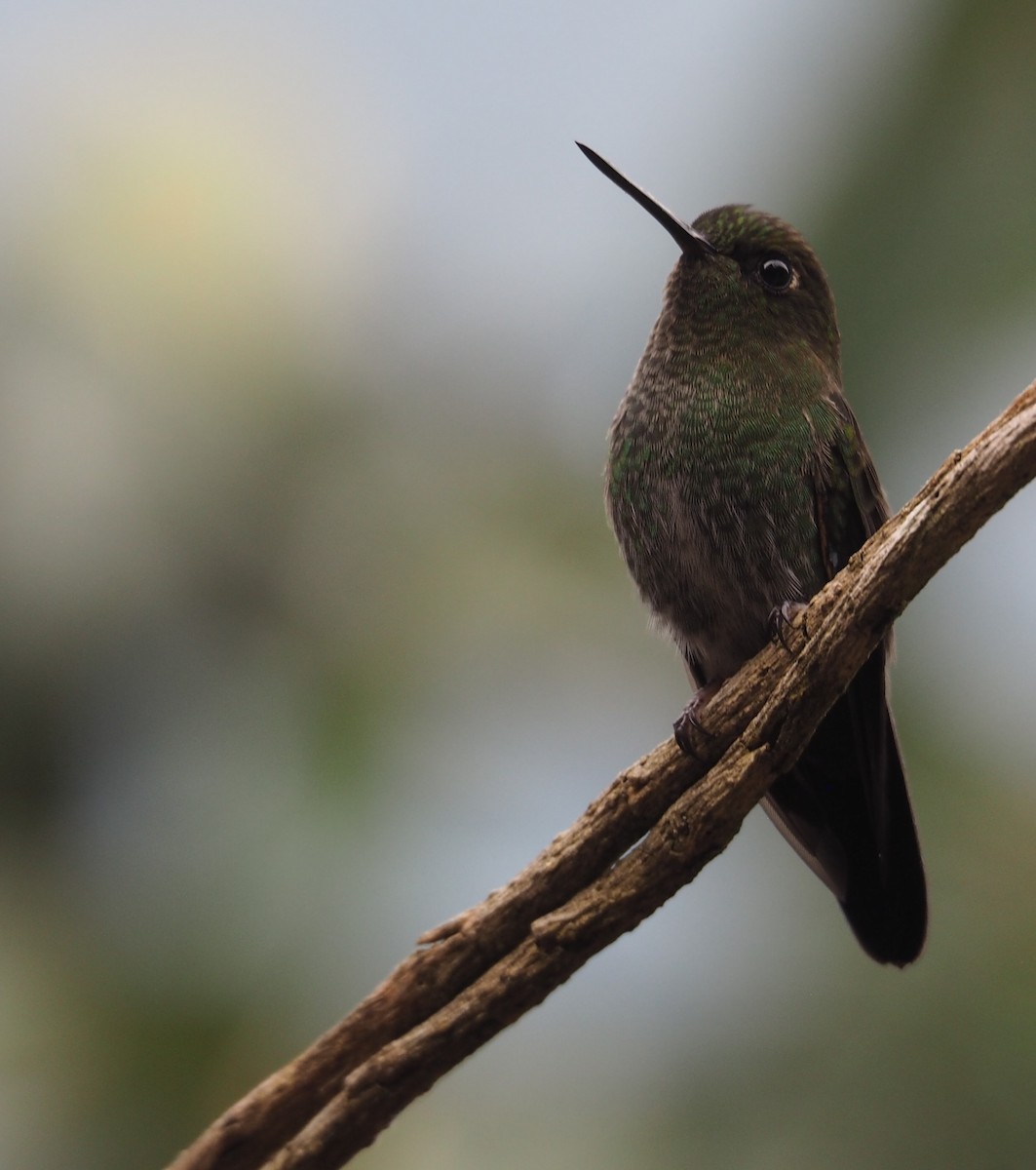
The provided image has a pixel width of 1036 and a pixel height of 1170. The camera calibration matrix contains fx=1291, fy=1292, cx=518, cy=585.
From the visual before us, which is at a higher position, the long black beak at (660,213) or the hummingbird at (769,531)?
the long black beak at (660,213)

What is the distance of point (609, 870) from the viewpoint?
197cm

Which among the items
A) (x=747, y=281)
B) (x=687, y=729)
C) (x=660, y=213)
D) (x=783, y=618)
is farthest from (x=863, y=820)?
(x=660, y=213)

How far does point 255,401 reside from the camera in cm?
415

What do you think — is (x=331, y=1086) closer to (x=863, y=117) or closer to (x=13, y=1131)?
(x=13, y=1131)

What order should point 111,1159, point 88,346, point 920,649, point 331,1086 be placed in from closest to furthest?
point 331,1086 < point 111,1159 < point 920,649 < point 88,346

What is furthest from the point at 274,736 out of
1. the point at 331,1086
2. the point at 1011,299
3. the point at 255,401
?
the point at 1011,299

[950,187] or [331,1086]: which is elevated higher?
[950,187]

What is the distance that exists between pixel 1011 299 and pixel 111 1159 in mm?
3375

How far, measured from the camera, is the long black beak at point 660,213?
3.02 metres

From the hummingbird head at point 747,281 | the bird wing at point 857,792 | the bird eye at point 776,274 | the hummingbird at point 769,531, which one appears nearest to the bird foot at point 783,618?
the hummingbird at point 769,531

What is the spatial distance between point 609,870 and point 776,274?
1.80 metres

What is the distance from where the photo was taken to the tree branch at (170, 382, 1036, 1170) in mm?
1733

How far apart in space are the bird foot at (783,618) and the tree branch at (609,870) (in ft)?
0.20

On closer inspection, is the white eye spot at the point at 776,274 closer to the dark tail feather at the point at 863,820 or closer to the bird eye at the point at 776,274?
the bird eye at the point at 776,274
